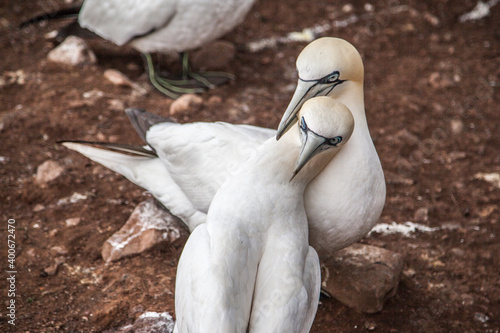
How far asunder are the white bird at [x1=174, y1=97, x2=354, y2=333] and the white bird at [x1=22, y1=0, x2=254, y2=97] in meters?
2.55

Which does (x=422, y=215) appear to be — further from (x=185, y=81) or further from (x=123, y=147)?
(x=185, y=81)

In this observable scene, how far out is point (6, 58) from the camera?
18.8 feet

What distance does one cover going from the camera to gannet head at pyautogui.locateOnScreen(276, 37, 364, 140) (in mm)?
3086

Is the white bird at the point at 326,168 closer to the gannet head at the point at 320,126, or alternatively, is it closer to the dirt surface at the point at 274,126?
the gannet head at the point at 320,126

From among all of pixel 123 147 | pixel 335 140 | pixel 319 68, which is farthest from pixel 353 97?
pixel 123 147

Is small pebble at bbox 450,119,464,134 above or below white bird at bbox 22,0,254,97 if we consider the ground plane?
below

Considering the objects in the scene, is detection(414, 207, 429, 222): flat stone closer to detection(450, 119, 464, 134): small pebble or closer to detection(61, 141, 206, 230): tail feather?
detection(450, 119, 464, 134): small pebble

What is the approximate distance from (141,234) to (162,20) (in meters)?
2.29

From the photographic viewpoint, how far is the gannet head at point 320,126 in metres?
2.70

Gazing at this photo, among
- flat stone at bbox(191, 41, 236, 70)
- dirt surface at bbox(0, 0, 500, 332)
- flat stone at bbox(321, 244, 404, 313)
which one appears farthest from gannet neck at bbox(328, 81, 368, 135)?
flat stone at bbox(191, 41, 236, 70)

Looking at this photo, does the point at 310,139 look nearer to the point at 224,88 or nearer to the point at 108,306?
the point at 108,306

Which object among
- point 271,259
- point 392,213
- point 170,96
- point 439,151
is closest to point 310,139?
point 271,259

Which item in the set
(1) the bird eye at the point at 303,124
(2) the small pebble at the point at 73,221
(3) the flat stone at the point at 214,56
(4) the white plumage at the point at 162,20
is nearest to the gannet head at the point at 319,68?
(1) the bird eye at the point at 303,124

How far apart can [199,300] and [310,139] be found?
85cm
